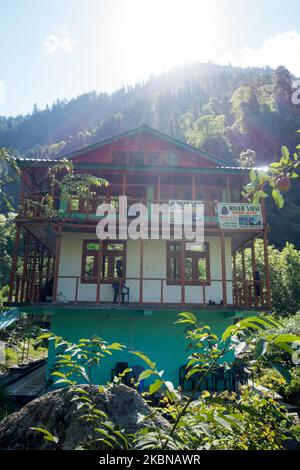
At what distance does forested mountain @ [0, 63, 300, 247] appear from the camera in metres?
59.2

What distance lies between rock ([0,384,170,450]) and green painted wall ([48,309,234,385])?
1148cm

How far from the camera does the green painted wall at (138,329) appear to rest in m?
15.1

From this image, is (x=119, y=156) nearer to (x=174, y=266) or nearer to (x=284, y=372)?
(x=174, y=266)

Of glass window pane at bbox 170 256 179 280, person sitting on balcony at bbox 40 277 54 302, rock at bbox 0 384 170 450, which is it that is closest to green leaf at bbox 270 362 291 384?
rock at bbox 0 384 170 450

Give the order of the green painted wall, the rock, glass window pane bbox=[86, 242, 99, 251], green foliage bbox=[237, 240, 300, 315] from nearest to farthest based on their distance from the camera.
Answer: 1. the rock
2. the green painted wall
3. glass window pane bbox=[86, 242, 99, 251]
4. green foliage bbox=[237, 240, 300, 315]

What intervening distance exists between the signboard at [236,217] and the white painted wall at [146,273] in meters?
1.88

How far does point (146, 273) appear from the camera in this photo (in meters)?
16.6

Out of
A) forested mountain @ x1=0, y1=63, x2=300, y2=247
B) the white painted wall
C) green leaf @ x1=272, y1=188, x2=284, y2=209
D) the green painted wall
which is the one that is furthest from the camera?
forested mountain @ x1=0, y1=63, x2=300, y2=247

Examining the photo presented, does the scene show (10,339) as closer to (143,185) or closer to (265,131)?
(143,185)

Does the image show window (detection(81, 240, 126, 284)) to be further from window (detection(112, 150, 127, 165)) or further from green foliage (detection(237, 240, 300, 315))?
green foliage (detection(237, 240, 300, 315))

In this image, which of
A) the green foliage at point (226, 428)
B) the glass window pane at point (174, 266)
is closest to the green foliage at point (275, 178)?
the green foliage at point (226, 428)

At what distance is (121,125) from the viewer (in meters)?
120

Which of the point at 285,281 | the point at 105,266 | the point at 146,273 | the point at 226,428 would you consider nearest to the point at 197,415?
the point at 226,428

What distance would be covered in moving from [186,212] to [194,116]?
325ft
